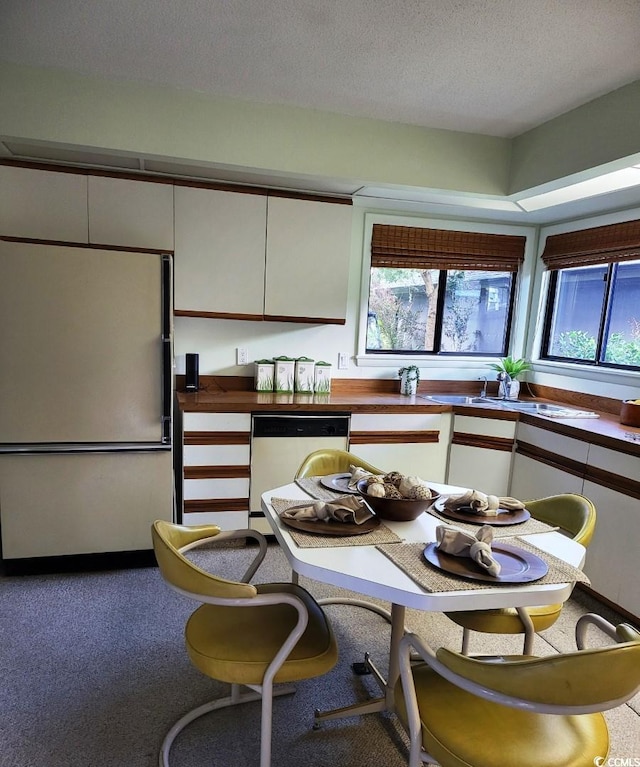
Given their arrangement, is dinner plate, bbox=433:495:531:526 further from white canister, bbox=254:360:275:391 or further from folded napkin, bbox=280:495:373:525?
white canister, bbox=254:360:275:391

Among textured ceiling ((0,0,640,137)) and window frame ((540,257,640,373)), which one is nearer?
textured ceiling ((0,0,640,137))

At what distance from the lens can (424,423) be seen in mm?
3375

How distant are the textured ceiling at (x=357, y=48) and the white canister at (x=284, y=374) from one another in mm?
1580

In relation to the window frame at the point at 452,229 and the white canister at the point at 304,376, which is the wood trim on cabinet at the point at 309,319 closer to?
the white canister at the point at 304,376

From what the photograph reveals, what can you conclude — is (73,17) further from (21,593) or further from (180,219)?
(21,593)

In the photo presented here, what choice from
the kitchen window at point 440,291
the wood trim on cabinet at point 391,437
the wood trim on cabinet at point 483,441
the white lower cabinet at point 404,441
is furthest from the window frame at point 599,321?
the wood trim on cabinet at point 391,437

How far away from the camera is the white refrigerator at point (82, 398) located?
8.33ft

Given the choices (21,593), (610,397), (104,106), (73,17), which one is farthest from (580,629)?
(104,106)

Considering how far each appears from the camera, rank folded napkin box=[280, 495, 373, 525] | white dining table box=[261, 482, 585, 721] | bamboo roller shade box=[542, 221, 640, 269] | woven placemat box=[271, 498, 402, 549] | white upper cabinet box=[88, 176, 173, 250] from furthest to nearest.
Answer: bamboo roller shade box=[542, 221, 640, 269] → white upper cabinet box=[88, 176, 173, 250] → folded napkin box=[280, 495, 373, 525] → woven placemat box=[271, 498, 402, 549] → white dining table box=[261, 482, 585, 721]

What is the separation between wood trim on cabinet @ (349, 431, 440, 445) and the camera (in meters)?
3.28

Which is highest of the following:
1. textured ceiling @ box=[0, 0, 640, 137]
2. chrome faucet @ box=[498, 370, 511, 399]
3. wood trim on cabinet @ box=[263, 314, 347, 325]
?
textured ceiling @ box=[0, 0, 640, 137]

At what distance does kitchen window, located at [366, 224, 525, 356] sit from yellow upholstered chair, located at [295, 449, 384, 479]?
1562 mm

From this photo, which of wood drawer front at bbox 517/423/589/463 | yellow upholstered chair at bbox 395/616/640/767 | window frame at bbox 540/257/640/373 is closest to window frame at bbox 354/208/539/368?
window frame at bbox 540/257/640/373

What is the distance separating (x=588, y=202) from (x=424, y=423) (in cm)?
176
